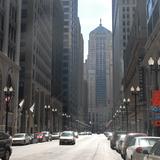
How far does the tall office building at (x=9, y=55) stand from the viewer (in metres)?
70.6

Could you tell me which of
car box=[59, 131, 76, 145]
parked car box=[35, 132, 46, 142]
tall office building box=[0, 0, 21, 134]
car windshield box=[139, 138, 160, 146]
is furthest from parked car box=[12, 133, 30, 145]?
car windshield box=[139, 138, 160, 146]

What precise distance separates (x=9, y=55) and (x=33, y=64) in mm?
25253

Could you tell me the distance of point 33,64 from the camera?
102 m

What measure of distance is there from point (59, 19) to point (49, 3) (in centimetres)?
2685

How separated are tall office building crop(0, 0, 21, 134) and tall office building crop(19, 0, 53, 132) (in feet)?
51.0

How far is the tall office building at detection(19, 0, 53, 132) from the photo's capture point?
3883 inches

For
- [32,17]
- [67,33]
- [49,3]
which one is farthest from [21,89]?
[67,33]

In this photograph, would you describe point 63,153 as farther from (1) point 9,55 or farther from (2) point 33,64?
(2) point 33,64

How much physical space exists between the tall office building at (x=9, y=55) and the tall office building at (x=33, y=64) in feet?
51.0

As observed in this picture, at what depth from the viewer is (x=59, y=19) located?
162000mm

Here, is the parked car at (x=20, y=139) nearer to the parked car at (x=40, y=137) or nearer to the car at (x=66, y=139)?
the car at (x=66, y=139)

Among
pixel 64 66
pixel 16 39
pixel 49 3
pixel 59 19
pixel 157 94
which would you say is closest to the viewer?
pixel 157 94

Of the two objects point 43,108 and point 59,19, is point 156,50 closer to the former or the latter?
point 43,108

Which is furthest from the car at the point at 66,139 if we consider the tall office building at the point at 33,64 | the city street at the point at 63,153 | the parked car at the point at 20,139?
the tall office building at the point at 33,64
